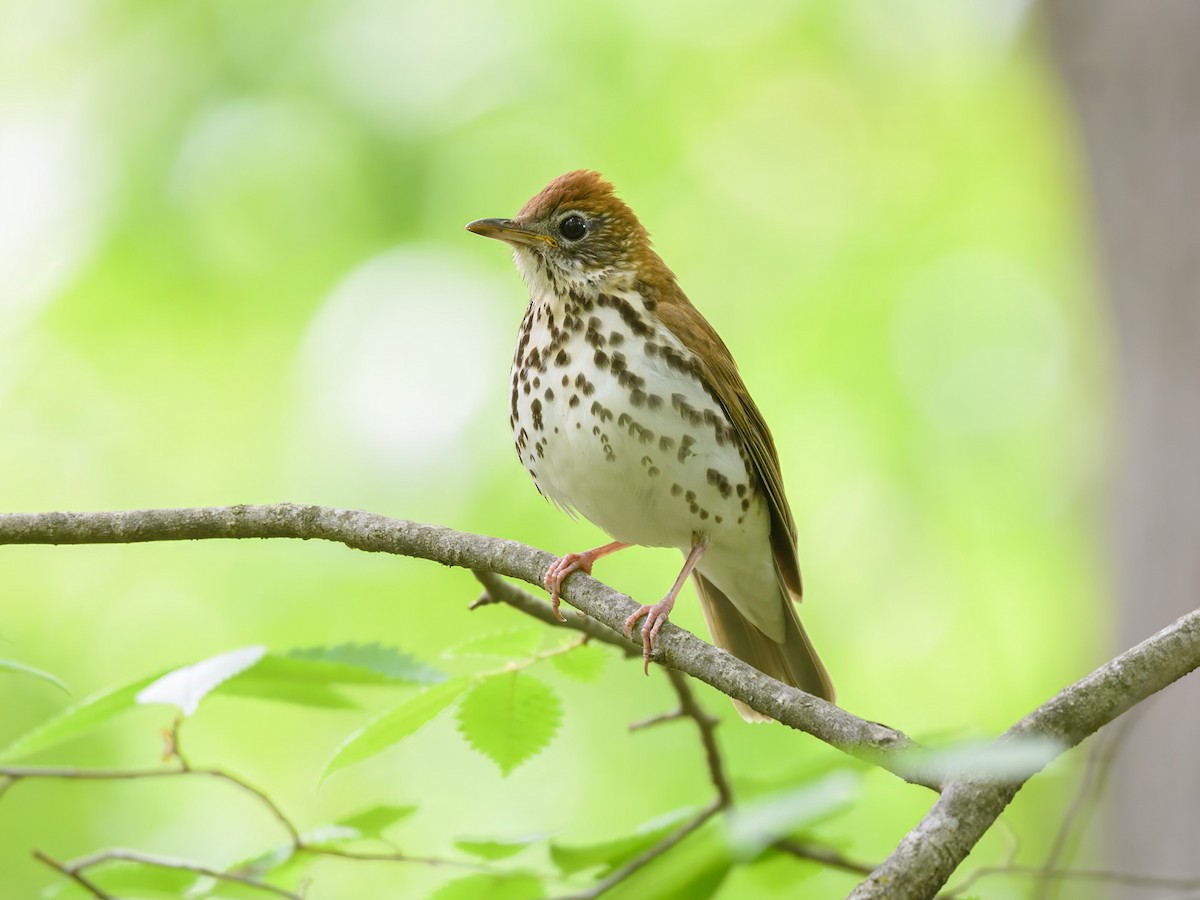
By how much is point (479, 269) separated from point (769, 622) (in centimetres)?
591

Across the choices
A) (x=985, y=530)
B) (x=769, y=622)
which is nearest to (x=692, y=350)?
(x=769, y=622)

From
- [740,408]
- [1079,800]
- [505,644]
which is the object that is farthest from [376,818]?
[740,408]

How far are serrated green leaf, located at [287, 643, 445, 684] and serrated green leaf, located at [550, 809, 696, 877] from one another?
1.71ft

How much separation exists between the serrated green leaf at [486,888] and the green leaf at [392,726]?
0.41m

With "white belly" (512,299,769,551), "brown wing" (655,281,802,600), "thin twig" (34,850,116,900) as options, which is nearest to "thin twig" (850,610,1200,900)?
→ "thin twig" (34,850,116,900)

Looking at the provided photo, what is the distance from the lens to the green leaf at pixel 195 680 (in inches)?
90.9

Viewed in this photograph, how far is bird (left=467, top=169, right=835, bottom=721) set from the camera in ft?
12.6

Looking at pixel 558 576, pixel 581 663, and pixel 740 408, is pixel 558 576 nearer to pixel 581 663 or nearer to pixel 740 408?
pixel 581 663

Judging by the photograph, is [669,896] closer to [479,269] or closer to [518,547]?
[518,547]

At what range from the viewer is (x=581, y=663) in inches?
120

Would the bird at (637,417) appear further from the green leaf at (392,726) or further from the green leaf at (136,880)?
the green leaf at (136,880)

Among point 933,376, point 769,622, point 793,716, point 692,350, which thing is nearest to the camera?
point 793,716

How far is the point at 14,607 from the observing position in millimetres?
9125

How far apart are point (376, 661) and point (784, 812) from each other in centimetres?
93
